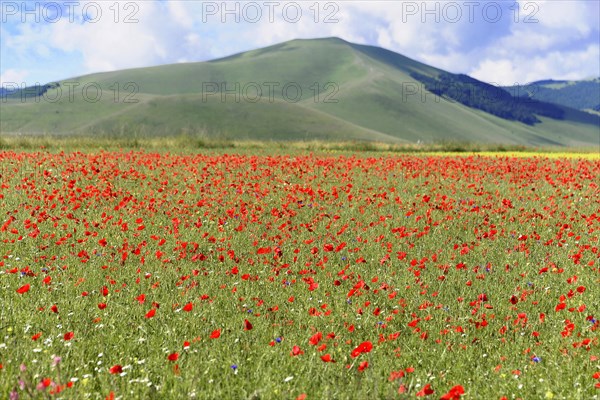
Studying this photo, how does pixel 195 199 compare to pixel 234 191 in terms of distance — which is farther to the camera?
pixel 234 191

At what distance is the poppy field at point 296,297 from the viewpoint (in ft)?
13.1

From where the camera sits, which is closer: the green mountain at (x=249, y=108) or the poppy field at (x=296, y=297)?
the poppy field at (x=296, y=297)

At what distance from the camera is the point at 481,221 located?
33.2 ft

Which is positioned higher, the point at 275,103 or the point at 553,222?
the point at 275,103

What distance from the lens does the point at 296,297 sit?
6070 mm

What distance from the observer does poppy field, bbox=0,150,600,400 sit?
3.99 metres

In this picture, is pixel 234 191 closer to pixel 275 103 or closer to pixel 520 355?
pixel 520 355

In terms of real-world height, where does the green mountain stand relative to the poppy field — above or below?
above

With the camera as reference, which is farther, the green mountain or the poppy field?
the green mountain

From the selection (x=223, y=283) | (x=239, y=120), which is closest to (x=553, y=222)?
(x=223, y=283)

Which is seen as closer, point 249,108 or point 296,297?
point 296,297

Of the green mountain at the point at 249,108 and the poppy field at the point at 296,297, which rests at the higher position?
the green mountain at the point at 249,108

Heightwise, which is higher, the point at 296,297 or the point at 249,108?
the point at 249,108

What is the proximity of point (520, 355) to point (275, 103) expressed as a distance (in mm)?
103617
